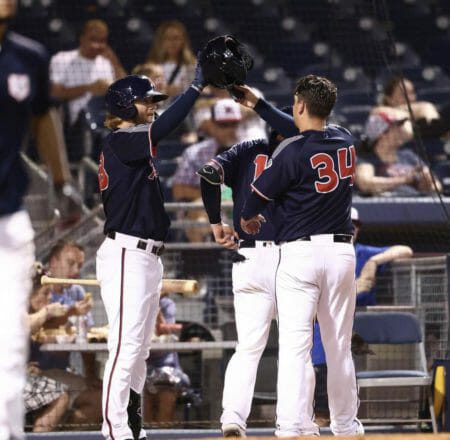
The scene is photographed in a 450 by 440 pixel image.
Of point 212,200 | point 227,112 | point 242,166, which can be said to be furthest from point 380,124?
point 212,200

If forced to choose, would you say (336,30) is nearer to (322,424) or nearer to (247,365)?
(322,424)

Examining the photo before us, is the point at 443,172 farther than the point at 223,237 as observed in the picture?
Yes

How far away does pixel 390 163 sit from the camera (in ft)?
27.3

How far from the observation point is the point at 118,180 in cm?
471

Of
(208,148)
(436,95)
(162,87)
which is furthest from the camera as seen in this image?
(436,95)

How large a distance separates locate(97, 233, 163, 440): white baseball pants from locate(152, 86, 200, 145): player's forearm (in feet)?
1.62

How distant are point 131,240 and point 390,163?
4.06m

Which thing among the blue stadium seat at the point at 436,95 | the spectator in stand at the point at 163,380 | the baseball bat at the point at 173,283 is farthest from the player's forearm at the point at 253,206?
the blue stadium seat at the point at 436,95

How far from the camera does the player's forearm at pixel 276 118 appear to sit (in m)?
4.87

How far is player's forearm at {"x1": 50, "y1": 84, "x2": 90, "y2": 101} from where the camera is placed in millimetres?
8836

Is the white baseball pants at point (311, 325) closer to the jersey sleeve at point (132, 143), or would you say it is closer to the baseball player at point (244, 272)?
the baseball player at point (244, 272)

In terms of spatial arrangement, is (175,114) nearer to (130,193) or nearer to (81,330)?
(130,193)

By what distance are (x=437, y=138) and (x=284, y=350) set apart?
4.92 m

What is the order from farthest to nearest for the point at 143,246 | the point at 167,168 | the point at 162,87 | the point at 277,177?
1. the point at 167,168
2. the point at 162,87
3. the point at 143,246
4. the point at 277,177
